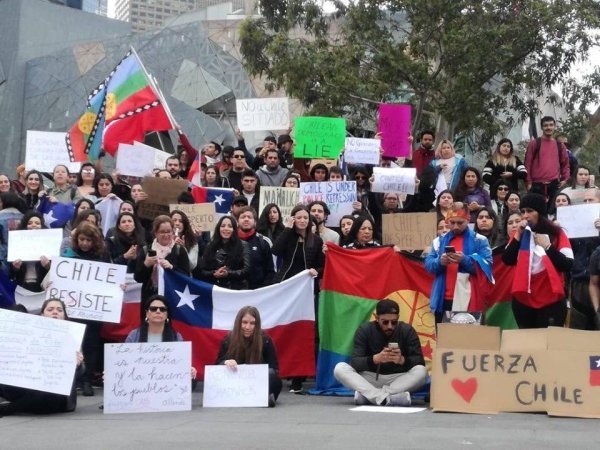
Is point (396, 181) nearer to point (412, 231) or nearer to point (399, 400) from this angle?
point (412, 231)

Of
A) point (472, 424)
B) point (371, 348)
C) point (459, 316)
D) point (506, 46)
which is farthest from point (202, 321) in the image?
point (506, 46)

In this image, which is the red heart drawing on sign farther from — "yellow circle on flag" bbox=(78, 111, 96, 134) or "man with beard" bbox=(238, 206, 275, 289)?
"yellow circle on flag" bbox=(78, 111, 96, 134)

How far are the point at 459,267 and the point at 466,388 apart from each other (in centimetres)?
155

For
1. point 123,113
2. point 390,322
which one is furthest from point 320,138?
point 390,322

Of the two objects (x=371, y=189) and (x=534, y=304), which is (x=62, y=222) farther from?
(x=534, y=304)

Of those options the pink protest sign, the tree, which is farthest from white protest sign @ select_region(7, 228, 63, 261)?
the tree

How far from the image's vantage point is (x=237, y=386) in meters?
10.9

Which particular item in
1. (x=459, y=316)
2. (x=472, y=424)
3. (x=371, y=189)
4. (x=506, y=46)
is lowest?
(x=472, y=424)

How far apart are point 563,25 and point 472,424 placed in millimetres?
15923

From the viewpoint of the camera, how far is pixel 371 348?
11367 millimetres

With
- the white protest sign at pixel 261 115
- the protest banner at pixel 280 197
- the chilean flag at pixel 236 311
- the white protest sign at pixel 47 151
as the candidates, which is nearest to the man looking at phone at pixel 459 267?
the chilean flag at pixel 236 311

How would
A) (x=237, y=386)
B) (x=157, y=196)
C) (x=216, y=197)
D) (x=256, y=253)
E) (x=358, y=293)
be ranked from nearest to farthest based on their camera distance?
(x=237, y=386) → (x=358, y=293) → (x=256, y=253) → (x=157, y=196) → (x=216, y=197)

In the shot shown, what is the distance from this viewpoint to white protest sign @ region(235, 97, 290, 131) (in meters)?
18.2

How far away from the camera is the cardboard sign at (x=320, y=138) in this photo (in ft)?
52.3
